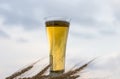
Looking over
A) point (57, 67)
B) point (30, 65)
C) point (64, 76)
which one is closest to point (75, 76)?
point (64, 76)

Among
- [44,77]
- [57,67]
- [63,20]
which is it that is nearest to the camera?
[44,77]

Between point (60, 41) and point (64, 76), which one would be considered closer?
point (64, 76)

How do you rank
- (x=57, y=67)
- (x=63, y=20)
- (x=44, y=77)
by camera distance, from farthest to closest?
(x=63, y=20), (x=57, y=67), (x=44, y=77)

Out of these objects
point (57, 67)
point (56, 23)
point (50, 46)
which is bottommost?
point (57, 67)

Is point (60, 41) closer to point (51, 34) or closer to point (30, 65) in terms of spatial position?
point (51, 34)
